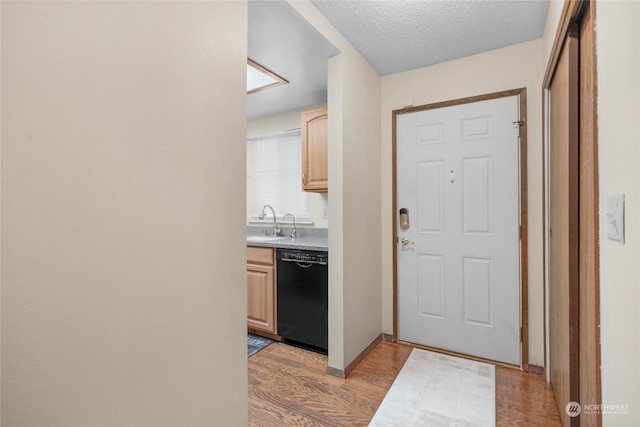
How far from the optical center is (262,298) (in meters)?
2.89

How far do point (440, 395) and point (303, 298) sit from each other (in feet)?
3.89

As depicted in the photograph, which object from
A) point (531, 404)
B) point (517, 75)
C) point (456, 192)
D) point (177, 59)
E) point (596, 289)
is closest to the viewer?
point (596, 289)

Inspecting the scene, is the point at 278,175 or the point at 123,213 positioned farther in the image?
the point at 278,175

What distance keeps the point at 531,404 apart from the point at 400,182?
1.74m

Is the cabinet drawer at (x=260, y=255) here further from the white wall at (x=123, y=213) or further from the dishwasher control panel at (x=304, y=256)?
the white wall at (x=123, y=213)

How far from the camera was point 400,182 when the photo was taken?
276 cm

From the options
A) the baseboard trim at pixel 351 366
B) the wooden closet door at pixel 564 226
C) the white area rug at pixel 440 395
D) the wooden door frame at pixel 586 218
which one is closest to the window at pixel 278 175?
the baseboard trim at pixel 351 366

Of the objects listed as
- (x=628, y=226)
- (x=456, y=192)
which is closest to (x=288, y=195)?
(x=456, y=192)

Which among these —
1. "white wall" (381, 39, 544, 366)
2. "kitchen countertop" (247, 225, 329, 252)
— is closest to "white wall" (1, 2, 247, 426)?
"kitchen countertop" (247, 225, 329, 252)

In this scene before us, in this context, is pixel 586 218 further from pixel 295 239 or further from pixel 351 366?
pixel 295 239

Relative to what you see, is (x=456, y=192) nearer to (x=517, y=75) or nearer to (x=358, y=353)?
(x=517, y=75)

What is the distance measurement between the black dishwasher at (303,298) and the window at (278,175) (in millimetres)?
916
